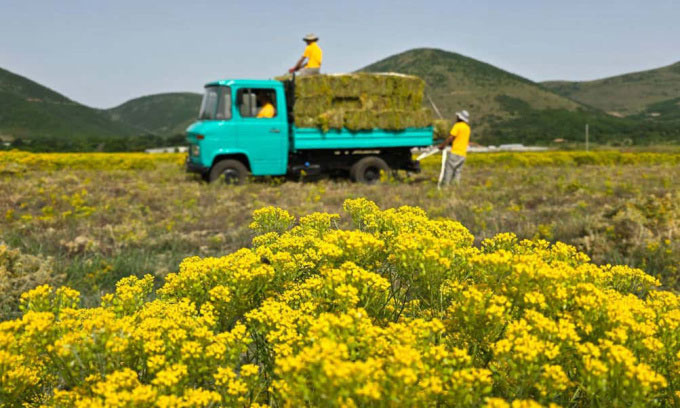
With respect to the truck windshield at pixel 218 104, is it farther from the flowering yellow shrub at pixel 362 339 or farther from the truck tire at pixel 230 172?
the flowering yellow shrub at pixel 362 339

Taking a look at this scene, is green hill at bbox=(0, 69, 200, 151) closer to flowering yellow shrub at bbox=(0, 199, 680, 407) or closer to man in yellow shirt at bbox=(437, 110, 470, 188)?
man in yellow shirt at bbox=(437, 110, 470, 188)

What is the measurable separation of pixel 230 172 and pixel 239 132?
3.57 ft

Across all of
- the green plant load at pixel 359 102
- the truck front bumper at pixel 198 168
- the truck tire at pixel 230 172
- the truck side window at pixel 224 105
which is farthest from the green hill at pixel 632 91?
the truck front bumper at pixel 198 168

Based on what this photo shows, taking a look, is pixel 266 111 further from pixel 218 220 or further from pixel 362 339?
pixel 362 339

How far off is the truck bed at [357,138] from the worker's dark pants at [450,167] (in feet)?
6.03

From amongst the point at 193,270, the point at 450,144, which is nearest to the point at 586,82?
the point at 450,144

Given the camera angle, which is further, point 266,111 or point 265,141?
point 265,141

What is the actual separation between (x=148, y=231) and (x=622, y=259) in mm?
6593

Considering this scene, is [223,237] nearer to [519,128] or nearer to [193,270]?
[193,270]

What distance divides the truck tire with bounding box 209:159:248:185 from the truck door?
312 millimetres

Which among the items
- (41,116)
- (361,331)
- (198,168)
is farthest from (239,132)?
(41,116)

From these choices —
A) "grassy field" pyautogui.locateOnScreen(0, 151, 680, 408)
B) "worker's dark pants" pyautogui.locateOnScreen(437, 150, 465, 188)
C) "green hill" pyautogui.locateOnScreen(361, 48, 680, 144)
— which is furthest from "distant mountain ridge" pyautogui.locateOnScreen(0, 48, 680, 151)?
"grassy field" pyautogui.locateOnScreen(0, 151, 680, 408)

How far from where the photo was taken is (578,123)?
87.2 m

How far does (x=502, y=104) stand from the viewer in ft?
320
